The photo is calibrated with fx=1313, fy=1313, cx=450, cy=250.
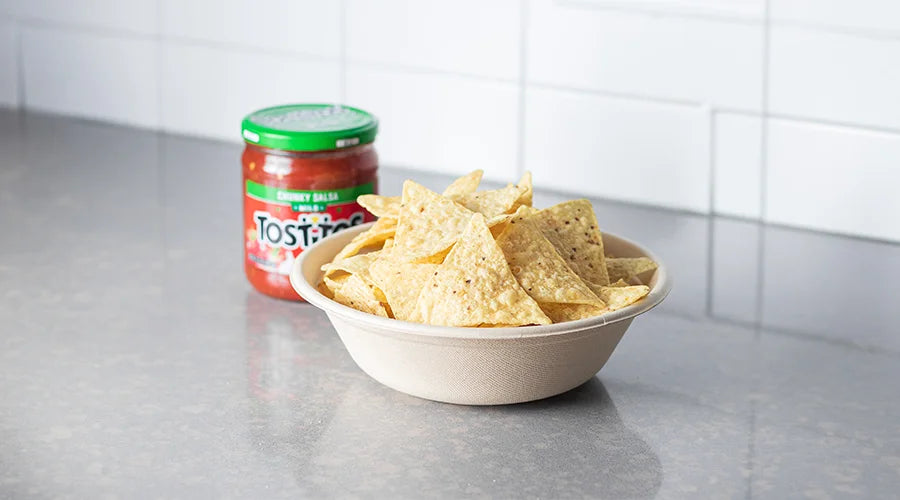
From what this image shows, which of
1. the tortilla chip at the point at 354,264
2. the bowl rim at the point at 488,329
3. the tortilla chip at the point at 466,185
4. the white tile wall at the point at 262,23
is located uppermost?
the white tile wall at the point at 262,23

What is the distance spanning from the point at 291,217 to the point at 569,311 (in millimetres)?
381

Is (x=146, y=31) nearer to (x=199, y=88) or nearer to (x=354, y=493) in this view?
(x=199, y=88)

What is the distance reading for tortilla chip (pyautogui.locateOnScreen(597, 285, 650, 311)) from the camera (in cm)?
107

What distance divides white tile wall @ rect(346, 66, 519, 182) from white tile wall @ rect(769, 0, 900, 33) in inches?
15.3

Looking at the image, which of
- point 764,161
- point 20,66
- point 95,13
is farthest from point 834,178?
point 20,66

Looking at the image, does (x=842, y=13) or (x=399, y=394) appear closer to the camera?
(x=399, y=394)

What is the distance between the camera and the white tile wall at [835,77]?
4.93ft

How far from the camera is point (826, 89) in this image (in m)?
1.54

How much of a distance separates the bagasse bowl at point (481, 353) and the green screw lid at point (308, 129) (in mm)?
222

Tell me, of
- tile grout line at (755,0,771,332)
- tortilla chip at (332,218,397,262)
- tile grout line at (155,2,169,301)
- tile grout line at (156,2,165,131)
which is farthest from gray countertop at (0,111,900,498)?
tile grout line at (156,2,165,131)

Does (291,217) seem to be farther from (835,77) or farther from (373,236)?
(835,77)

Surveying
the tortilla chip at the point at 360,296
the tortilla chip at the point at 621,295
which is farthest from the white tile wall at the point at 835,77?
the tortilla chip at the point at 360,296

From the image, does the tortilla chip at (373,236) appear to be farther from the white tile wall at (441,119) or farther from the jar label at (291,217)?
the white tile wall at (441,119)

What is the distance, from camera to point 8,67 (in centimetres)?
227
